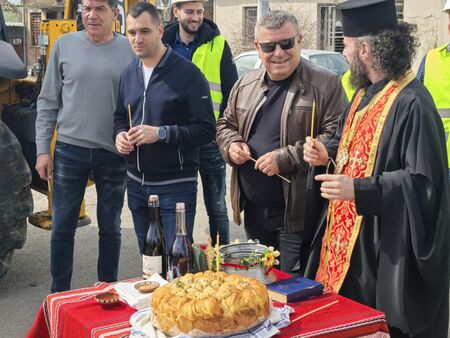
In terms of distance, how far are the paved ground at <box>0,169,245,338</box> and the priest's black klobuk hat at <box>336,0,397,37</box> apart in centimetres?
266

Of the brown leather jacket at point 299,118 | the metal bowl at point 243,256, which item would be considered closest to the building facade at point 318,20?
the brown leather jacket at point 299,118

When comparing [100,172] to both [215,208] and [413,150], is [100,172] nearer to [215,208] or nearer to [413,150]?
[215,208]

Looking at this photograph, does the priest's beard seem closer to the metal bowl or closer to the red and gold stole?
the red and gold stole

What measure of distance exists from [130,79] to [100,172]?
2.17ft

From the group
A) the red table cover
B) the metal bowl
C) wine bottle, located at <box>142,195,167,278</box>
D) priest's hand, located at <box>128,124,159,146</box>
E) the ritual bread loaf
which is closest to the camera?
the ritual bread loaf

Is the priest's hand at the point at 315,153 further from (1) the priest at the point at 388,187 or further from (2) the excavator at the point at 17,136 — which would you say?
(2) the excavator at the point at 17,136

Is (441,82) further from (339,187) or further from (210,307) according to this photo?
(210,307)

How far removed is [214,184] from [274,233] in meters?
1.50

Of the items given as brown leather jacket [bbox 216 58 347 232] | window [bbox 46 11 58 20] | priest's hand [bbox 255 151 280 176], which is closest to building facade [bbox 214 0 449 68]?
window [bbox 46 11 58 20]

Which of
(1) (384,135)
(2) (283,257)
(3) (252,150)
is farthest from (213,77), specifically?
(1) (384,135)

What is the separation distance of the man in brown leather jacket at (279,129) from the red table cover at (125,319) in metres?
0.90

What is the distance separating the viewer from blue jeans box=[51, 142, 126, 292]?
4375mm

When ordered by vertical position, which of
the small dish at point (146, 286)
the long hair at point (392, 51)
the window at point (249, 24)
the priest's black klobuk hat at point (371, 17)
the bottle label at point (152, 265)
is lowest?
the small dish at point (146, 286)

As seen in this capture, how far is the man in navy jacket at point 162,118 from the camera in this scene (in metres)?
3.94
